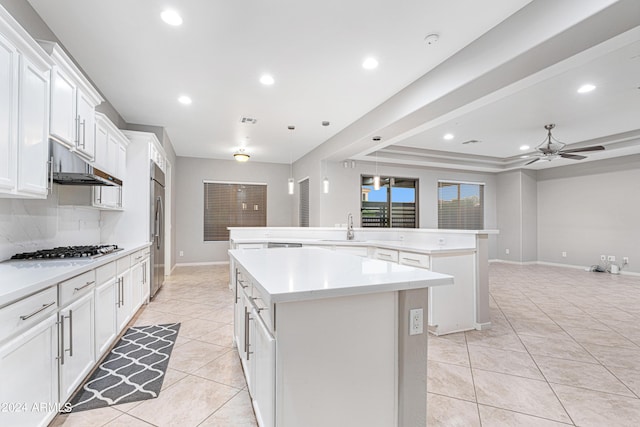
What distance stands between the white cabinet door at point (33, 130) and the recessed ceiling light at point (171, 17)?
37.4 inches

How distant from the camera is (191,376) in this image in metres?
2.28

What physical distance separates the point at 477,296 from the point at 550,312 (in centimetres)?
144

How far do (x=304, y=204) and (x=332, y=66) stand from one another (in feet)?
15.0

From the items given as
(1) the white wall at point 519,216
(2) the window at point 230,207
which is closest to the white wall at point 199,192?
(2) the window at point 230,207

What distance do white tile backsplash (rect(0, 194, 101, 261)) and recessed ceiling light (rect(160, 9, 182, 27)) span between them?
181cm

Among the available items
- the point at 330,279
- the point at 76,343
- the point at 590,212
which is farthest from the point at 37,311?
the point at 590,212

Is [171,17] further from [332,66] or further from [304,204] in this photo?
[304,204]

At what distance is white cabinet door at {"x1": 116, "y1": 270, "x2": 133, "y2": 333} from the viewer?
9.32 feet

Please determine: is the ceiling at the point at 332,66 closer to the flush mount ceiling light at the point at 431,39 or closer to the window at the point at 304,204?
the flush mount ceiling light at the point at 431,39

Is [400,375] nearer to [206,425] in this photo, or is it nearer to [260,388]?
[260,388]

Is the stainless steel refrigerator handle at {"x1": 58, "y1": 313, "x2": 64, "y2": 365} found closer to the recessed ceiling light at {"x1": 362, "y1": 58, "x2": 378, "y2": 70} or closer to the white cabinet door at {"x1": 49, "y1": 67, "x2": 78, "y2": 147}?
the white cabinet door at {"x1": 49, "y1": 67, "x2": 78, "y2": 147}

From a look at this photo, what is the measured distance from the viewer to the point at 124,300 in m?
3.01

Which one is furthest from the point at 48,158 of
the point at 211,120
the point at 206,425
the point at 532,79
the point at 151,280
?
the point at 532,79

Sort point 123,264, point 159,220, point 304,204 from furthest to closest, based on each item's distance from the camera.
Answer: point 304,204 < point 159,220 < point 123,264
